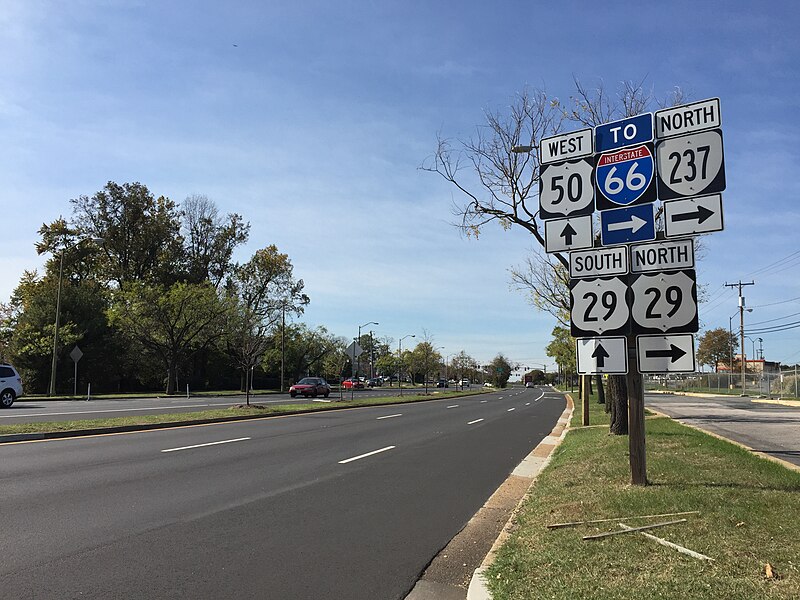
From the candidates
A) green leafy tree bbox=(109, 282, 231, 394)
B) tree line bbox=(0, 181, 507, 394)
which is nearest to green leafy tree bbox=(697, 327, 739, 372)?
tree line bbox=(0, 181, 507, 394)

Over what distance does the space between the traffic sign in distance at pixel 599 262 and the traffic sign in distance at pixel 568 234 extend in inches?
7.3

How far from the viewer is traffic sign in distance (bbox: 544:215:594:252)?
8.61 m

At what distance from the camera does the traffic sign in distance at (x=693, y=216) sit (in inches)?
299

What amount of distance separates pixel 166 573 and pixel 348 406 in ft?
81.4

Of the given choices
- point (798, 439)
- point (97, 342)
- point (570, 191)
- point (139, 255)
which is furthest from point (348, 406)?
point (139, 255)

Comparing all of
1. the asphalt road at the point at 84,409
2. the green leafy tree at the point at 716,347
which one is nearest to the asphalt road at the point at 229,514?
the asphalt road at the point at 84,409

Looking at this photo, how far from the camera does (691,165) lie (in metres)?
7.84

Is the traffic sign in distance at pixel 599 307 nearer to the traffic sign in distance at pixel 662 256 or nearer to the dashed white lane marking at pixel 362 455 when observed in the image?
the traffic sign in distance at pixel 662 256

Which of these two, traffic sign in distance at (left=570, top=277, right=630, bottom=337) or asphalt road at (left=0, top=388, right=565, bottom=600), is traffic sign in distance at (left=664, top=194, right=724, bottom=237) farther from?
asphalt road at (left=0, top=388, right=565, bottom=600)

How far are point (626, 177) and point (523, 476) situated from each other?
18.6 ft

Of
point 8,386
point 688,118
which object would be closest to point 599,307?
point 688,118

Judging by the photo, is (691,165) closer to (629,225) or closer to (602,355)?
(629,225)

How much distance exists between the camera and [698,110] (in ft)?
25.9

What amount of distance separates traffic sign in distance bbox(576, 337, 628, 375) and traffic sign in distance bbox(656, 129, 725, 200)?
2050 mm
